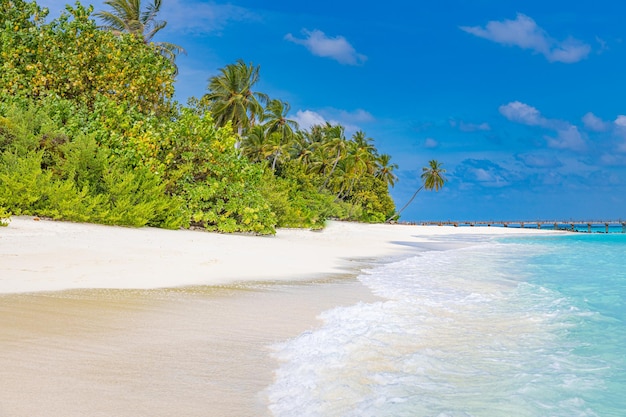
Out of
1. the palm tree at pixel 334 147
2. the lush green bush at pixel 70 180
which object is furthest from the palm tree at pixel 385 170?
the lush green bush at pixel 70 180

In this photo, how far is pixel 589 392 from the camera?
12.7ft

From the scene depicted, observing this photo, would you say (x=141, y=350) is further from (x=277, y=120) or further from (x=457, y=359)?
(x=277, y=120)

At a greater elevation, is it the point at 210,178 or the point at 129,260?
the point at 210,178

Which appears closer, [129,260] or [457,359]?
[457,359]

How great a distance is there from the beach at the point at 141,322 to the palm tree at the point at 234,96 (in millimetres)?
31717

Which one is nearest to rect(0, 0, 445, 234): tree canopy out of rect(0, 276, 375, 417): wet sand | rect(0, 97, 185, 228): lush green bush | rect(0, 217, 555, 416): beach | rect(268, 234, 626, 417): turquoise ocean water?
rect(0, 97, 185, 228): lush green bush

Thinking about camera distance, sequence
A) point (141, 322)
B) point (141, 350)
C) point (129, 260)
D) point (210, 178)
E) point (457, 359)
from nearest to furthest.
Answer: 1. point (141, 350)
2. point (457, 359)
3. point (141, 322)
4. point (129, 260)
5. point (210, 178)

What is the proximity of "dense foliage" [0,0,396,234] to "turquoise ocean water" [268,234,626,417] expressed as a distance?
32.2 feet

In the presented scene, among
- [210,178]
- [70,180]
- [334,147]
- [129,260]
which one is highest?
[334,147]

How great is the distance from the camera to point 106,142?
18.0 meters

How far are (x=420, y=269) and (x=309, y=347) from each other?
28.1 ft

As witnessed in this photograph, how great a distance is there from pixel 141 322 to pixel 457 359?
3132 millimetres

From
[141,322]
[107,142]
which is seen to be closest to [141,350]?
[141,322]

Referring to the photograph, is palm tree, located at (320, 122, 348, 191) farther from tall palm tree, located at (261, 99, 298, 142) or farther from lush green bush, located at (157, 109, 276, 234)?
lush green bush, located at (157, 109, 276, 234)
